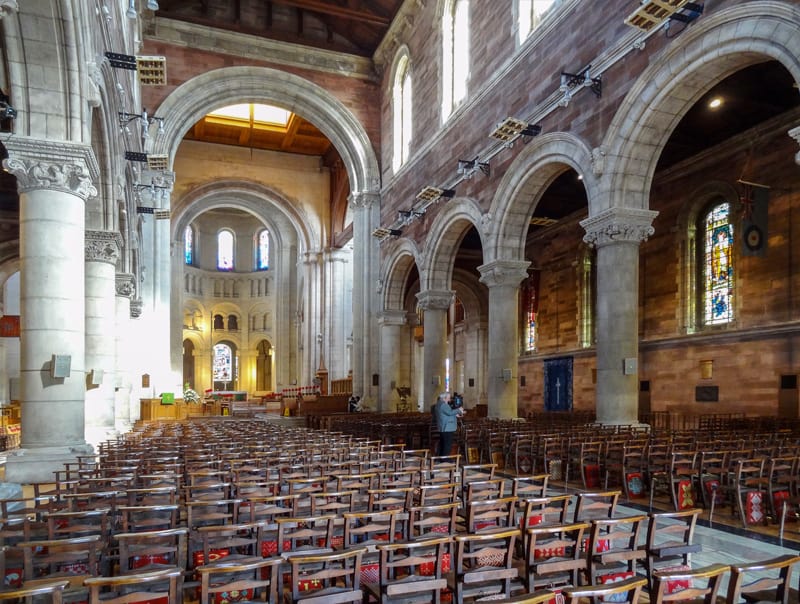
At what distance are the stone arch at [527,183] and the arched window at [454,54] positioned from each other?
5105 millimetres

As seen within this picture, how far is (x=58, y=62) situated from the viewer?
9016 millimetres

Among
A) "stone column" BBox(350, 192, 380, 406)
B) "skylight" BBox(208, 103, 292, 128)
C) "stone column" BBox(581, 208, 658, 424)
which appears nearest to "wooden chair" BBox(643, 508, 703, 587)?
"stone column" BBox(581, 208, 658, 424)

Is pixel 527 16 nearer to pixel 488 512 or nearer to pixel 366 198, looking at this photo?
pixel 366 198

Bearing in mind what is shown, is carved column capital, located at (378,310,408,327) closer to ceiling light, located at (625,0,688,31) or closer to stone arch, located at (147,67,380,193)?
stone arch, located at (147,67,380,193)

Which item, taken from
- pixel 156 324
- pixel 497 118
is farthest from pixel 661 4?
pixel 156 324

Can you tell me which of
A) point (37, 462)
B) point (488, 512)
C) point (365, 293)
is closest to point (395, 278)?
point (365, 293)

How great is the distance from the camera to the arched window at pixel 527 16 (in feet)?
54.4

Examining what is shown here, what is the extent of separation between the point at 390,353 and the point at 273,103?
39.6ft

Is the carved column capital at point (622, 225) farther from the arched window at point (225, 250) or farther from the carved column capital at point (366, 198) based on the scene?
the arched window at point (225, 250)

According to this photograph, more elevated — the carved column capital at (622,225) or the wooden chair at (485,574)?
the carved column capital at (622,225)

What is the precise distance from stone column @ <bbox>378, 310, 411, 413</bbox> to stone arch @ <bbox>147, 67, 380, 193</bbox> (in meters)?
5.98

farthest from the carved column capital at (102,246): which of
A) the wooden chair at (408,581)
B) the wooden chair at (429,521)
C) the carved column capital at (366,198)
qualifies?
the carved column capital at (366,198)

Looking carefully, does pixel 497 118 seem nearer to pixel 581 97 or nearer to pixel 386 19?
pixel 581 97

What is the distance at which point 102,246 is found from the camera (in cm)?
1352
